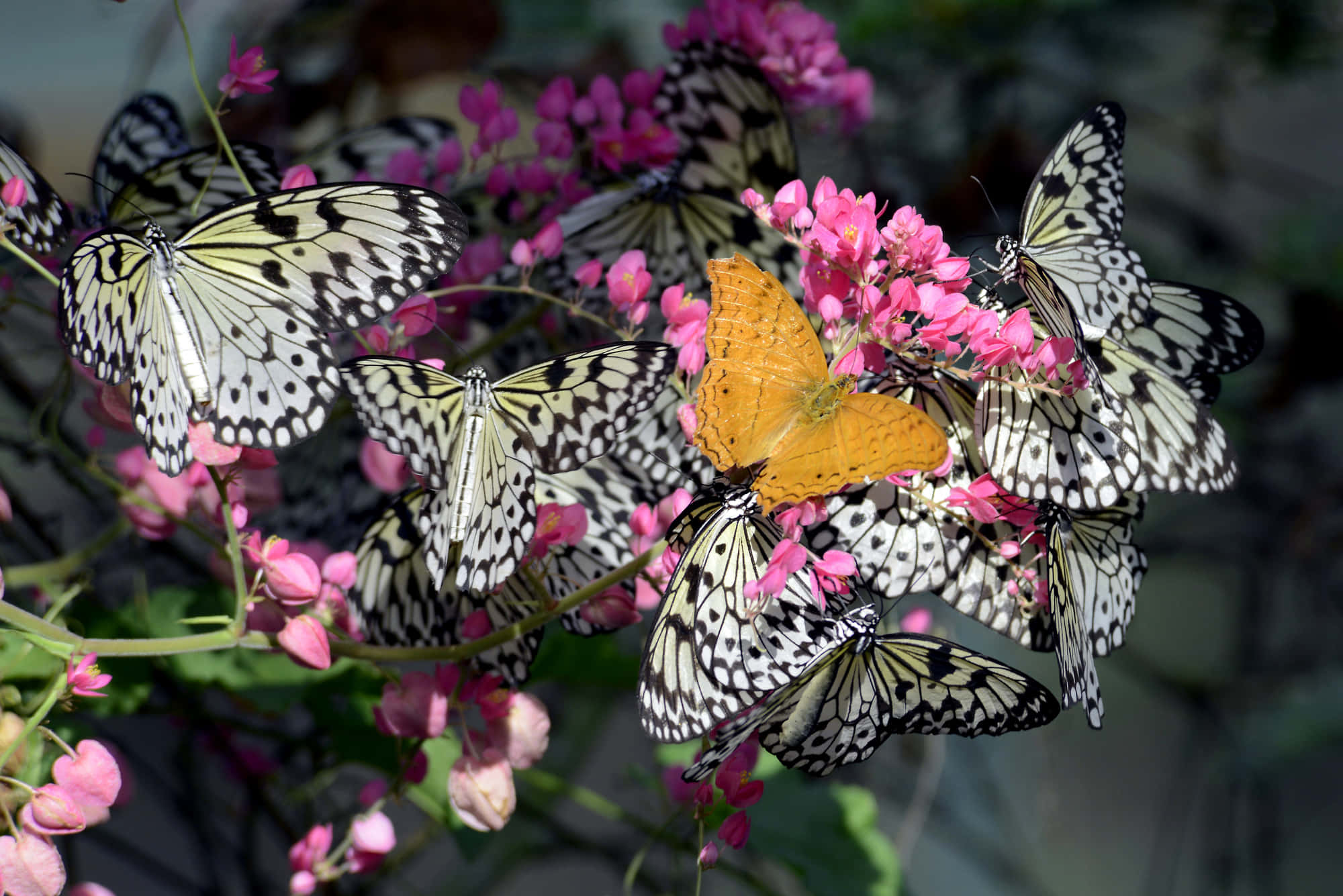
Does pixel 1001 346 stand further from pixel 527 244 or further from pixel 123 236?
pixel 123 236

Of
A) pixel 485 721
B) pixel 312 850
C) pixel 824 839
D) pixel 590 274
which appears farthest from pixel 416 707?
pixel 824 839

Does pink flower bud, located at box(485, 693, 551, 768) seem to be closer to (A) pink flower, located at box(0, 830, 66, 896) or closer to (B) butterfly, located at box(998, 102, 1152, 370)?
(A) pink flower, located at box(0, 830, 66, 896)

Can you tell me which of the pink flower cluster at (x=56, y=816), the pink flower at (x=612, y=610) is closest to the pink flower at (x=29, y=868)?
the pink flower cluster at (x=56, y=816)

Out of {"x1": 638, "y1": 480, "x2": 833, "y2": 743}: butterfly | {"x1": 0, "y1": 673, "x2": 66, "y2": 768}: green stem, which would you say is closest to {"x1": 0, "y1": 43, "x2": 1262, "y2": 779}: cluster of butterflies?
{"x1": 638, "y1": 480, "x2": 833, "y2": 743}: butterfly

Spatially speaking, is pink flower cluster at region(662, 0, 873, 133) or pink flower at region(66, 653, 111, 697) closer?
pink flower at region(66, 653, 111, 697)

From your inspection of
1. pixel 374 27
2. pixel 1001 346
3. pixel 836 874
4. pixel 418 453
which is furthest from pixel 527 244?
pixel 374 27

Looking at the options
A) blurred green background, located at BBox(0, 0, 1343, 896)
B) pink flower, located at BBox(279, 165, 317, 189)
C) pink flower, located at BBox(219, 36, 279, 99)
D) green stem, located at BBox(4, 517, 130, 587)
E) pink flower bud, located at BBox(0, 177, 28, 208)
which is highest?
pink flower, located at BBox(219, 36, 279, 99)
